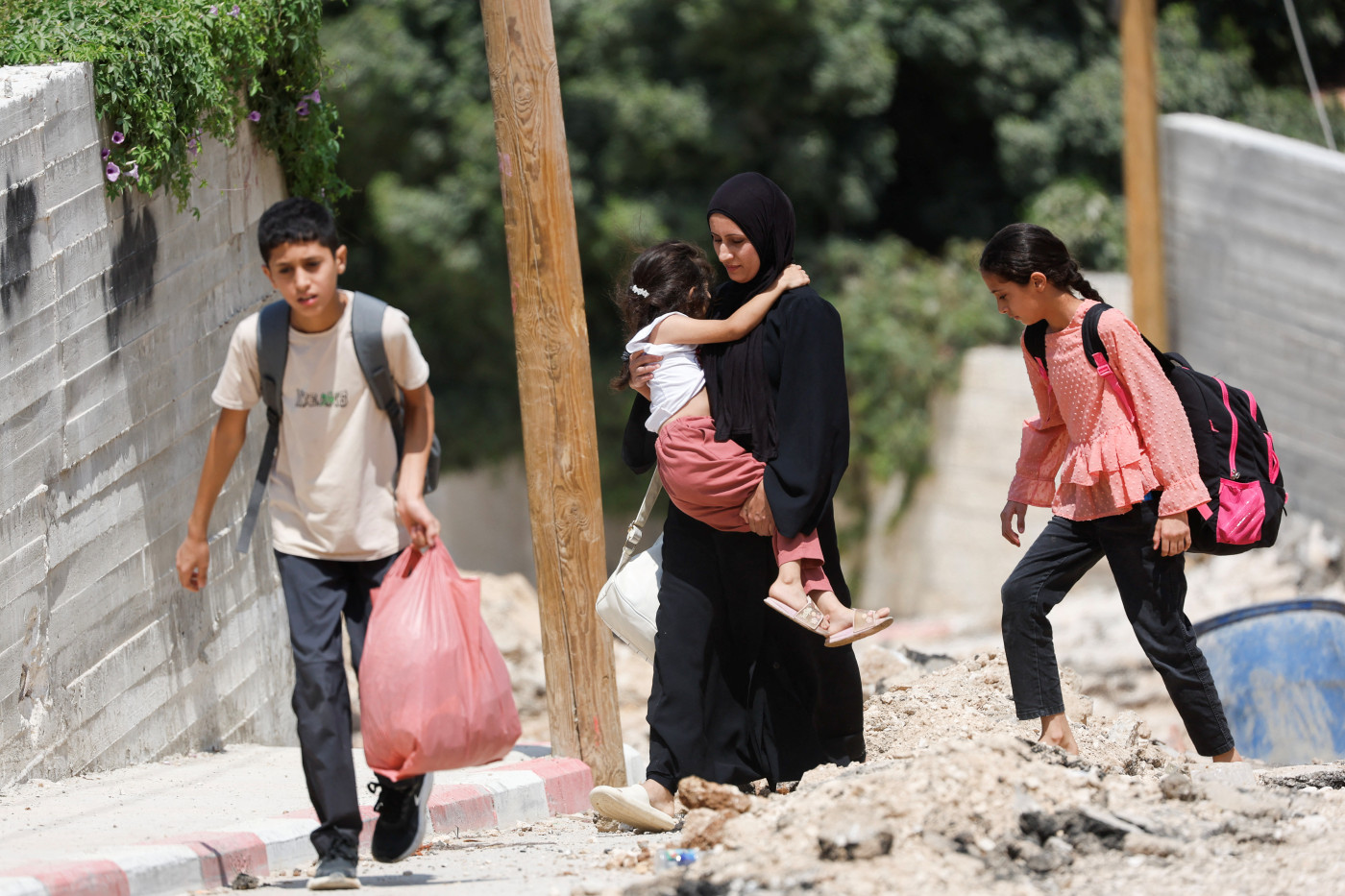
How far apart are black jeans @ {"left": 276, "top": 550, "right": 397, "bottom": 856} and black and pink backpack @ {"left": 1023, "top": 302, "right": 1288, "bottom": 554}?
82.7 inches

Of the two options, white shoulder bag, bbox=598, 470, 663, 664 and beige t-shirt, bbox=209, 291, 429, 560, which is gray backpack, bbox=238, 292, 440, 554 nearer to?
beige t-shirt, bbox=209, 291, 429, 560

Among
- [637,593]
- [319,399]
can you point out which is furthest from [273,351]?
[637,593]

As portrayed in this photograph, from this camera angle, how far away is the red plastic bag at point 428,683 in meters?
3.38

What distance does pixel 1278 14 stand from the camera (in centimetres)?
1562

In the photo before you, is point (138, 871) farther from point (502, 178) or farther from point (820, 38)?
point (820, 38)

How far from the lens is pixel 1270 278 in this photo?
35.2 feet

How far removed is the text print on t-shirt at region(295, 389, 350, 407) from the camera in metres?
3.54

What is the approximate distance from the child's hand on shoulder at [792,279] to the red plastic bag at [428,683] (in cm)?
127

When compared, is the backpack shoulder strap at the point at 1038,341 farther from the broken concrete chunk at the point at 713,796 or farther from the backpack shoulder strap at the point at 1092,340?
the broken concrete chunk at the point at 713,796

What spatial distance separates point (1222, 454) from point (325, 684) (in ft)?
8.55

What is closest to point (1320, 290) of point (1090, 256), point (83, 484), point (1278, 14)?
point (1090, 256)

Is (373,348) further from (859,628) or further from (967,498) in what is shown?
(967,498)

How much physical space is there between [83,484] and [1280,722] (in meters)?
4.72

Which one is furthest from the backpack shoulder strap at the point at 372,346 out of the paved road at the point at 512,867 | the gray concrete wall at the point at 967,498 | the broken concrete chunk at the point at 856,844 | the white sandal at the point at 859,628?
the gray concrete wall at the point at 967,498
